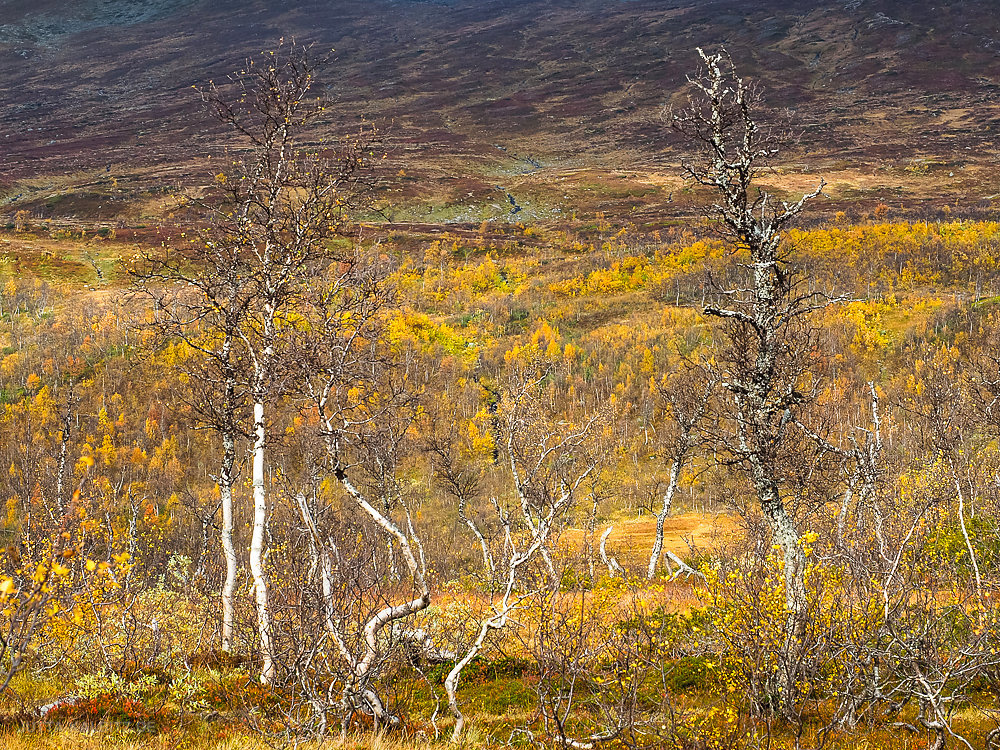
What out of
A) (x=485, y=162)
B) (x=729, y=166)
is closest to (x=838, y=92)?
(x=485, y=162)

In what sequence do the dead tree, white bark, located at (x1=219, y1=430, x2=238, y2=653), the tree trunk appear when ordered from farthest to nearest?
1. the dead tree
2. white bark, located at (x1=219, y1=430, x2=238, y2=653)
3. the tree trunk

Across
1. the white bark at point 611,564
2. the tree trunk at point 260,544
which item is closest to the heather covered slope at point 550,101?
the white bark at point 611,564

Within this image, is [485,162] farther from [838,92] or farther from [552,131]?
[838,92]

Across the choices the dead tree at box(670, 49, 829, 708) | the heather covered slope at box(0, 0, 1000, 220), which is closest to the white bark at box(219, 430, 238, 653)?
the dead tree at box(670, 49, 829, 708)

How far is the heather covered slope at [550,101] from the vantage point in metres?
85.9

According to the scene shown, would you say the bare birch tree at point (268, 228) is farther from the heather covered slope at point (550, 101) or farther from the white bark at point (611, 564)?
the heather covered slope at point (550, 101)

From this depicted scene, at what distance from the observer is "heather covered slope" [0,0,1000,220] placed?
85.9 metres

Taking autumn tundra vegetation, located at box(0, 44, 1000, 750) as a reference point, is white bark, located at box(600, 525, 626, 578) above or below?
below

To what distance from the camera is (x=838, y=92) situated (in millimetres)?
129625

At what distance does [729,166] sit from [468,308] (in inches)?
1574

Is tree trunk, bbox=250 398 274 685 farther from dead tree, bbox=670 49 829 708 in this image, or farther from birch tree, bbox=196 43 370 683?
dead tree, bbox=670 49 829 708

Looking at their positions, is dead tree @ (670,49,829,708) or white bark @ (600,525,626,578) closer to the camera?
dead tree @ (670,49,829,708)

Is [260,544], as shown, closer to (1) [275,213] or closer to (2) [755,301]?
(1) [275,213]

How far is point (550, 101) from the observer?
466 ft
